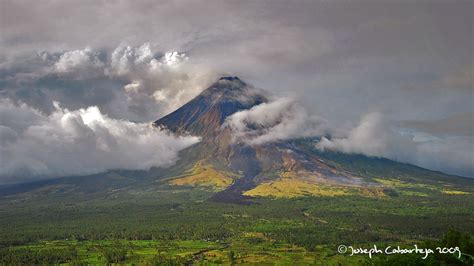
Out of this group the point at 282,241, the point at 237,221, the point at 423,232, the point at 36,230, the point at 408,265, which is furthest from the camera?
the point at 237,221

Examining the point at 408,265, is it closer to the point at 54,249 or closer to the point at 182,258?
the point at 182,258

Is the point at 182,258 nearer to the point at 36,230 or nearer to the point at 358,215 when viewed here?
the point at 36,230

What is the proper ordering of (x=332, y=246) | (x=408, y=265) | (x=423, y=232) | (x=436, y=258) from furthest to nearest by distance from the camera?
(x=423, y=232)
(x=332, y=246)
(x=436, y=258)
(x=408, y=265)

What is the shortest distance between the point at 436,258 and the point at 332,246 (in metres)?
66.6

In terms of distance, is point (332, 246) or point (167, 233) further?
point (167, 233)

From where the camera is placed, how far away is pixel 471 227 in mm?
150625

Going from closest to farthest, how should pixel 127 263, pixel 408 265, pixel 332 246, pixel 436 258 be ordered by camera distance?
pixel 408 265 < pixel 436 258 < pixel 127 263 < pixel 332 246

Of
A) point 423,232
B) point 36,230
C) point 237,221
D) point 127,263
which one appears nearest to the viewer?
point 127,263

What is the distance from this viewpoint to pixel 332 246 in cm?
13050

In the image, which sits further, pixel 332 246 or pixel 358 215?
pixel 358 215

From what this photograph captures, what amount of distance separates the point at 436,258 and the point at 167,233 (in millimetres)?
109952

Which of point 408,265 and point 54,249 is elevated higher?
point 408,265

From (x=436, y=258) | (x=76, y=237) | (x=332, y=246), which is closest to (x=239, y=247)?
(x=332, y=246)

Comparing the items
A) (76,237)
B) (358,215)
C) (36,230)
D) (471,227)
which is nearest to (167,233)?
(76,237)
